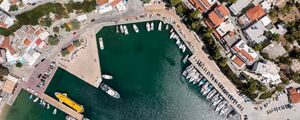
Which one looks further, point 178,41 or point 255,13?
point 178,41

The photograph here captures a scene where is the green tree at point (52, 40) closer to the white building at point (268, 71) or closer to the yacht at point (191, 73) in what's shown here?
the yacht at point (191, 73)

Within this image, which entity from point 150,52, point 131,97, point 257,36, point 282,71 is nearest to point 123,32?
point 150,52

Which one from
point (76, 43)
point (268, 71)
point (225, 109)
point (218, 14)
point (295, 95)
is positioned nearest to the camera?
point (218, 14)

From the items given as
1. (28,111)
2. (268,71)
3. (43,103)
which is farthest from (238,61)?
(28,111)

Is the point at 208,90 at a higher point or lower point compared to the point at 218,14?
lower

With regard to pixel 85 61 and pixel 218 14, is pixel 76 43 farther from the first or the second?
pixel 218 14

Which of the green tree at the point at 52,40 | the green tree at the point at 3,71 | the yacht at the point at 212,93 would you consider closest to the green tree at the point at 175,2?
the yacht at the point at 212,93
